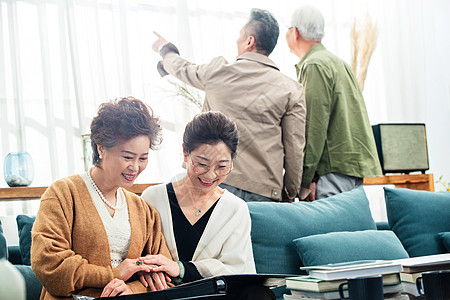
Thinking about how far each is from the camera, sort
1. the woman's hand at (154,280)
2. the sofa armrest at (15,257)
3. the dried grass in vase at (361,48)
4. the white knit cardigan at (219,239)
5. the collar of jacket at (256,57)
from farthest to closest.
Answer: the dried grass in vase at (361,48) → the collar of jacket at (256,57) → the sofa armrest at (15,257) → the white knit cardigan at (219,239) → the woman's hand at (154,280)

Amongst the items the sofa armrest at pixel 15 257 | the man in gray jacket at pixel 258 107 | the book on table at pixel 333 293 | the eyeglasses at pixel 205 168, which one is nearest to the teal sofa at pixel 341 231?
the man in gray jacket at pixel 258 107

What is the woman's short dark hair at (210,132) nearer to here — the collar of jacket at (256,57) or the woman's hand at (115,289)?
the woman's hand at (115,289)

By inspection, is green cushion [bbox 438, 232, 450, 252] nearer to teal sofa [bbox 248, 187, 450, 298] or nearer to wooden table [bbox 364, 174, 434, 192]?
teal sofa [bbox 248, 187, 450, 298]

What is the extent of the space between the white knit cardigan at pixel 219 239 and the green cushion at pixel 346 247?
38 cm

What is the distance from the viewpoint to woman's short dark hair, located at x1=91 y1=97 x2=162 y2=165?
1.29 m

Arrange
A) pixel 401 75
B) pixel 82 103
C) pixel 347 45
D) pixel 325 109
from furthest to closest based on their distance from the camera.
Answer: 1. pixel 401 75
2. pixel 347 45
3. pixel 82 103
4. pixel 325 109

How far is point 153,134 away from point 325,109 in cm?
120

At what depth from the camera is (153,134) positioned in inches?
52.6

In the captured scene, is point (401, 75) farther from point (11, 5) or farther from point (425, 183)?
point (11, 5)

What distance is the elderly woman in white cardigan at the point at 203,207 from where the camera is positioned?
4.79 ft

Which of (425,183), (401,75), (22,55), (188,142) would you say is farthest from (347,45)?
(188,142)

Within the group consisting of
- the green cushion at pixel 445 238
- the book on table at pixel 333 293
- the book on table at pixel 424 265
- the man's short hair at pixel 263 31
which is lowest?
the green cushion at pixel 445 238

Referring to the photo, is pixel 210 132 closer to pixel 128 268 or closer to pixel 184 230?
pixel 184 230

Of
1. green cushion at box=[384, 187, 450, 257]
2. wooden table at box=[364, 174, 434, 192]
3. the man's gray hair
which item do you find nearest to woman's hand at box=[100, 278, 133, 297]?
green cushion at box=[384, 187, 450, 257]
